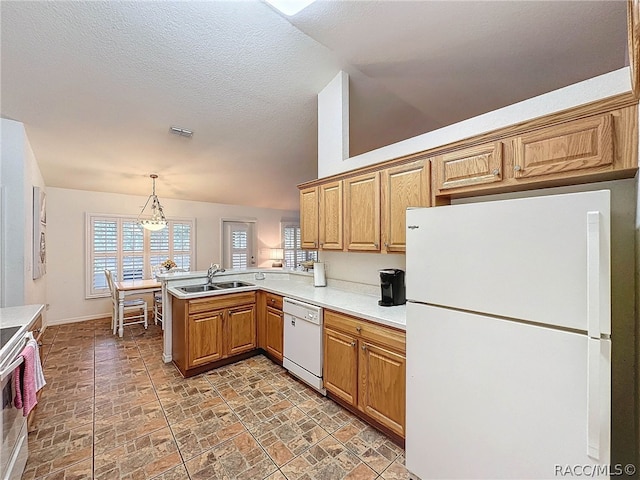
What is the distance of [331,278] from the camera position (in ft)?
10.8

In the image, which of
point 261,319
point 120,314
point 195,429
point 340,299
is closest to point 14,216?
point 120,314

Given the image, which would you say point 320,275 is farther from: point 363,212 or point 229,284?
point 229,284

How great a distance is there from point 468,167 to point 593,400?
1344 mm

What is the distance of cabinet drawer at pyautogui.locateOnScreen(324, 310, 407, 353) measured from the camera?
1.86 m

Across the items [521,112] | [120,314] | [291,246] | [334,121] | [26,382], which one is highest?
[334,121]

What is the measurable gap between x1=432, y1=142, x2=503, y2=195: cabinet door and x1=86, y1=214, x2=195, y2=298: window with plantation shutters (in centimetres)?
559

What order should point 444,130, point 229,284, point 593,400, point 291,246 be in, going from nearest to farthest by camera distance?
1. point 593,400
2. point 444,130
3. point 229,284
4. point 291,246

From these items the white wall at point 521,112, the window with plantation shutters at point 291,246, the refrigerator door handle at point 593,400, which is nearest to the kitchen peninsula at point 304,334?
the refrigerator door handle at point 593,400

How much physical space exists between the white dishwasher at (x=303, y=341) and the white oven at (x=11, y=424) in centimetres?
189

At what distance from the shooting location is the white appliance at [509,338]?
1.03m

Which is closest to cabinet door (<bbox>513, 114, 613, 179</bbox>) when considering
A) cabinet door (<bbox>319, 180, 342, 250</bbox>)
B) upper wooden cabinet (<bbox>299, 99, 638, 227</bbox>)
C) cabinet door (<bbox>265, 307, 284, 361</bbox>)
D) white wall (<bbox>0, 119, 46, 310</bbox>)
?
upper wooden cabinet (<bbox>299, 99, 638, 227</bbox>)

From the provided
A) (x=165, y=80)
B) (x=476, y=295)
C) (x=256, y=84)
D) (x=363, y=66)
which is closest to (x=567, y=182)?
(x=476, y=295)

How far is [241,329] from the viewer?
325 cm

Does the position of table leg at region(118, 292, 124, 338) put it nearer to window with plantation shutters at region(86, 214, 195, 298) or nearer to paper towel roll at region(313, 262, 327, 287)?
window with plantation shutters at region(86, 214, 195, 298)
